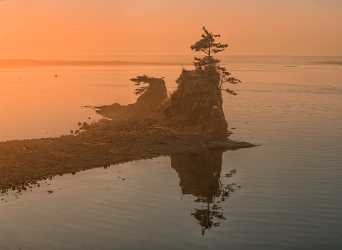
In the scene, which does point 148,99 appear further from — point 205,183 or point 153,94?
point 205,183

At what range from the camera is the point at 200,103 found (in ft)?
301

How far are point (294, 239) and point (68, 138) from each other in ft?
149

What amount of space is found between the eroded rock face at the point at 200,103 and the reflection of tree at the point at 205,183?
13.0 metres

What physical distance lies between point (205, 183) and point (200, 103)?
29.4 meters

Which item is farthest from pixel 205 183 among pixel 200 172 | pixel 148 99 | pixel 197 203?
pixel 148 99

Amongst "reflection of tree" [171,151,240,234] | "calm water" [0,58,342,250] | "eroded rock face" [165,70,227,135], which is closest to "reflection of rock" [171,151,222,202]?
"reflection of tree" [171,151,240,234]

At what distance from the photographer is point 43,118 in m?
115

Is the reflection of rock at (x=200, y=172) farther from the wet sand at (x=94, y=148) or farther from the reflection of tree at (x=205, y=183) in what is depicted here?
Answer: the wet sand at (x=94, y=148)

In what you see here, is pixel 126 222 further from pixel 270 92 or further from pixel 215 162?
pixel 270 92

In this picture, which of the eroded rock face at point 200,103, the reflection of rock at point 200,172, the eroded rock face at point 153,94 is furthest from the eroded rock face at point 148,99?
the reflection of rock at point 200,172

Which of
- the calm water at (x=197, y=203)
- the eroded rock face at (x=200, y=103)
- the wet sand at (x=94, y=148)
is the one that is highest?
the eroded rock face at (x=200, y=103)

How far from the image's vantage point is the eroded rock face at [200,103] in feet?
300

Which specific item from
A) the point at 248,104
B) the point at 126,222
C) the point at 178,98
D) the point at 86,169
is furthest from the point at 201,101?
the point at 248,104

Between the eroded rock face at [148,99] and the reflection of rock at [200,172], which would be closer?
the reflection of rock at [200,172]
